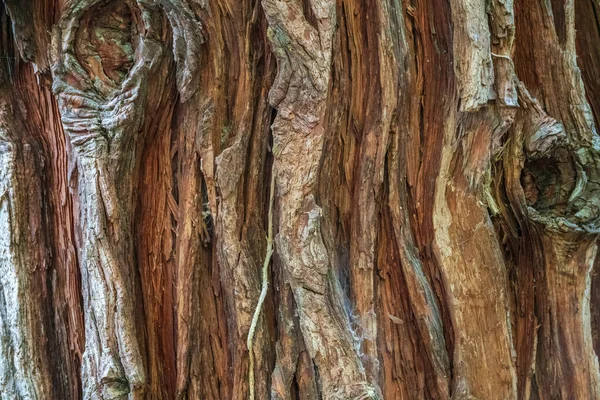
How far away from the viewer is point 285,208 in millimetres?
1054

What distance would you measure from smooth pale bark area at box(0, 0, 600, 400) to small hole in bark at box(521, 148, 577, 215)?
0.02 m

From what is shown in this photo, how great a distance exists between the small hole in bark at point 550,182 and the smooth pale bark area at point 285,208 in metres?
0.02

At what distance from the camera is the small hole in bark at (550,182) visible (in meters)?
1.24

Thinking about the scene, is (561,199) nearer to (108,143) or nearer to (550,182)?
(550,182)

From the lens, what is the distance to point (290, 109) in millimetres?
1062

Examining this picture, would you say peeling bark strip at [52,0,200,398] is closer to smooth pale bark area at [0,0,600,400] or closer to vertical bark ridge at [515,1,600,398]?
smooth pale bark area at [0,0,600,400]

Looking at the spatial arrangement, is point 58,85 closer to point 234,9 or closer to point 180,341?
point 234,9

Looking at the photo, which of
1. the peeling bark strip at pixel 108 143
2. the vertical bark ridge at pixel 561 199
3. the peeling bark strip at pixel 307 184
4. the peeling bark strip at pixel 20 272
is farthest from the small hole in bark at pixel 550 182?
the peeling bark strip at pixel 20 272

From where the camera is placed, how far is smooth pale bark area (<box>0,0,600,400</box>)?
106 cm

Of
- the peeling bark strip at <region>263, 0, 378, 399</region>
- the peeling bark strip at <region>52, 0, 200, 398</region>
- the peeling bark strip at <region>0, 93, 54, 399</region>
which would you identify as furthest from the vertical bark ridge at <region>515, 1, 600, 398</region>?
the peeling bark strip at <region>0, 93, 54, 399</region>

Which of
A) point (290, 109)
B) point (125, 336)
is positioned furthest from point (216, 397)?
point (290, 109)

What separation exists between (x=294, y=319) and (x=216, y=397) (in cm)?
27

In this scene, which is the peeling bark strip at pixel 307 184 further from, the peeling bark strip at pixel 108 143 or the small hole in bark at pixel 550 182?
the small hole in bark at pixel 550 182

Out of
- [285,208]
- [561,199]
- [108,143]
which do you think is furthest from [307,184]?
[561,199]
